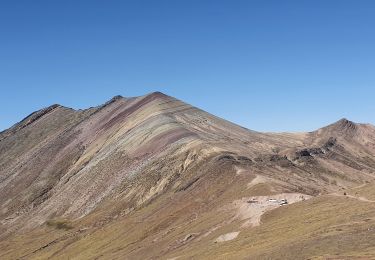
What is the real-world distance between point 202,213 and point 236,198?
823 centimetres

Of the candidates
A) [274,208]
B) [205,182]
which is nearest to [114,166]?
[205,182]

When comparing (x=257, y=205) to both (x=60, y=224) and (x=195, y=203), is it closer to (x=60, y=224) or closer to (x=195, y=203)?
(x=195, y=203)

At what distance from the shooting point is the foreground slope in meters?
71.9

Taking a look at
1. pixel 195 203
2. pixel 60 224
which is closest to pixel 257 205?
pixel 195 203

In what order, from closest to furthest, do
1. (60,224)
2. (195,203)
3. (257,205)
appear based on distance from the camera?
(257,205), (195,203), (60,224)

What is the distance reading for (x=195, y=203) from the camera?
11756 cm

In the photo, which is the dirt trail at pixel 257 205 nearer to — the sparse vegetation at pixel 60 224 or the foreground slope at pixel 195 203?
the foreground slope at pixel 195 203

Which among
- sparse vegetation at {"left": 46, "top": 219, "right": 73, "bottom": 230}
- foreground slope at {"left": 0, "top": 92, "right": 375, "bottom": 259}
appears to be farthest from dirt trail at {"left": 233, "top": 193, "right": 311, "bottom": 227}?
sparse vegetation at {"left": 46, "top": 219, "right": 73, "bottom": 230}

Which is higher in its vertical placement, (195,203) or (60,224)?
(60,224)

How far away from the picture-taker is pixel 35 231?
15588 centimetres

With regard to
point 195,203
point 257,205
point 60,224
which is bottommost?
point 257,205

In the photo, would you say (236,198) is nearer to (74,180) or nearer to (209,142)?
(209,142)

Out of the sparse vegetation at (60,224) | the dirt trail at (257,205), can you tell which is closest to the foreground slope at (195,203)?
the dirt trail at (257,205)

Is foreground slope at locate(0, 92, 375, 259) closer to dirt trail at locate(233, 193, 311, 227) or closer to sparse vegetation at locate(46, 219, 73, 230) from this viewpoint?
dirt trail at locate(233, 193, 311, 227)
